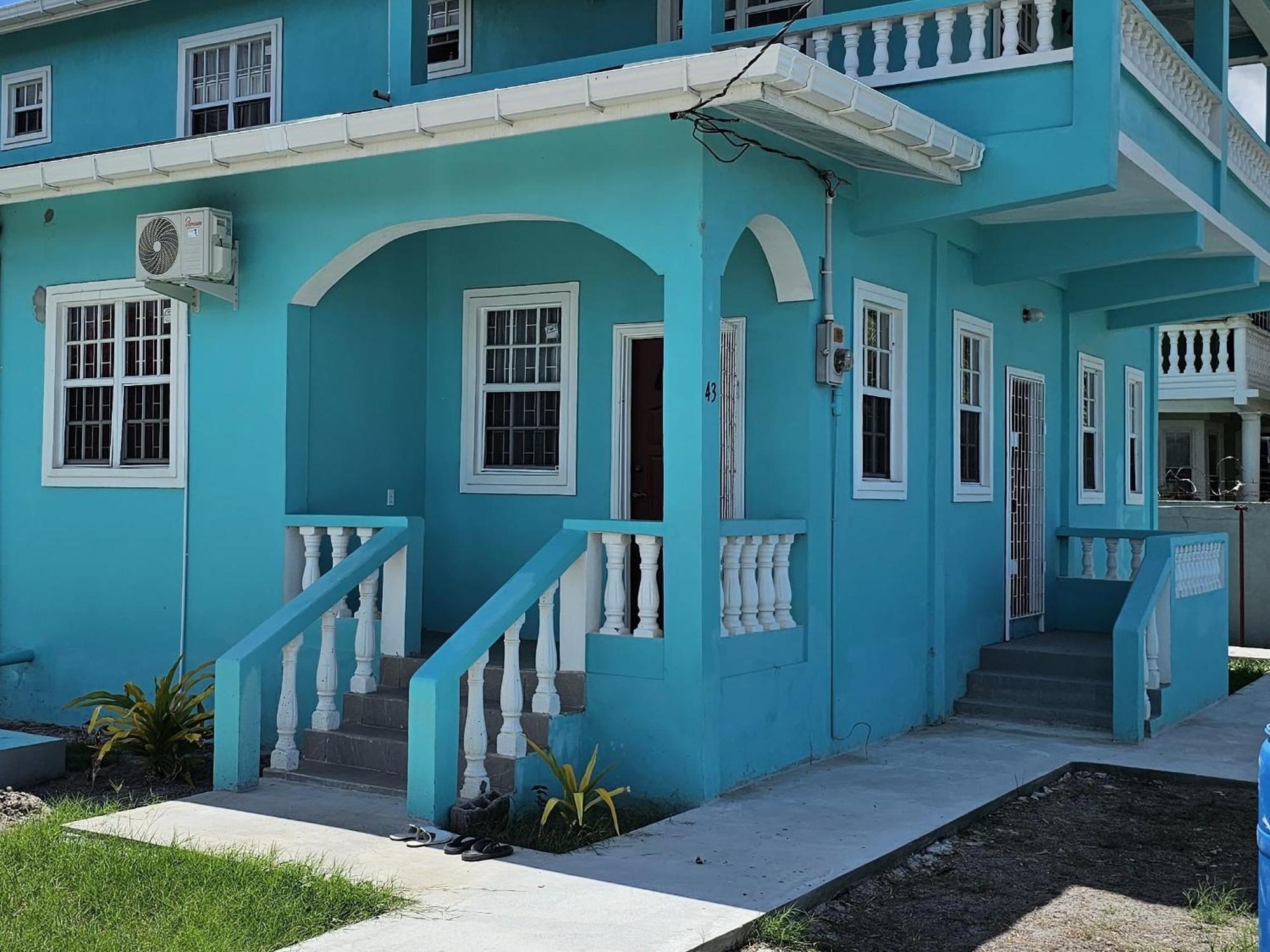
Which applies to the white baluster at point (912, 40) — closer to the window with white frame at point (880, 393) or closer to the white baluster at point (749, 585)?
the window with white frame at point (880, 393)

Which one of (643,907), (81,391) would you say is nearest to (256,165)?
(81,391)

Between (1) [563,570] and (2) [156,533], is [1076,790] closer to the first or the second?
(1) [563,570]

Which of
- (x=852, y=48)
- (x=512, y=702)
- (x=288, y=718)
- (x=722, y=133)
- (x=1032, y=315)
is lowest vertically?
(x=288, y=718)

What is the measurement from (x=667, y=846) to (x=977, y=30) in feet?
18.1

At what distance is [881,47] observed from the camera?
9.07 m

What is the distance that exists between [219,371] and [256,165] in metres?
1.59

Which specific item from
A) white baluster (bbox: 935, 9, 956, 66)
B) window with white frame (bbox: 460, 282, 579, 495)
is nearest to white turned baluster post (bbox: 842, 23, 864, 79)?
white baluster (bbox: 935, 9, 956, 66)

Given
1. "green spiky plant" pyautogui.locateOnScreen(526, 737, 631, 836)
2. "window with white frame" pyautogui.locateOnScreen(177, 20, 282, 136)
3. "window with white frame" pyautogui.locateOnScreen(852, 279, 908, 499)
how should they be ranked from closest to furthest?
1. "green spiky plant" pyautogui.locateOnScreen(526, 737, 631, 836)
2. "window with white frame" pyautogui.locateOnScreen(852, 279, 908, 499)
3. "window with white frame" pyautogui.locateOnScreen(177, 20, 282, 136)

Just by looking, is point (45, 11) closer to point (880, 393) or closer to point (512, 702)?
point (880, 393)

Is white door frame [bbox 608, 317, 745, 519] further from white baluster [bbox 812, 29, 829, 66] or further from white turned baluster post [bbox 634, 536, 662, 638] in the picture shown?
white baluster [bbox 812, 29, 829, 66]

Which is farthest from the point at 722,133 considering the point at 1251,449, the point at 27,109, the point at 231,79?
the point at 1251,449

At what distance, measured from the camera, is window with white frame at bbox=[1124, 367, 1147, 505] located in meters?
15.5

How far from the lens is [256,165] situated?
880 centimetres

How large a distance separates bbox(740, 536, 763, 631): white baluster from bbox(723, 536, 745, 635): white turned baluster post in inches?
4.4
